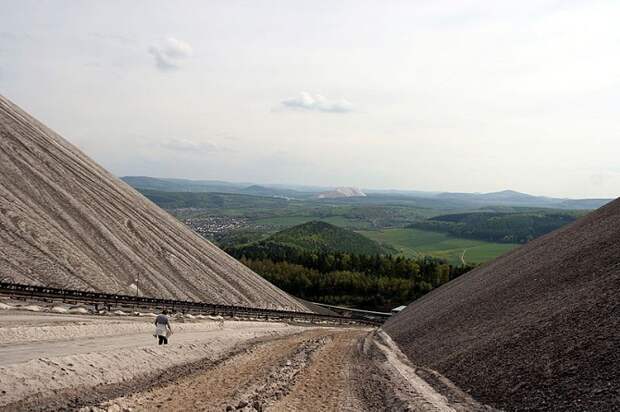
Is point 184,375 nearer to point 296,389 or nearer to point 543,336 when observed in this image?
point 296,389

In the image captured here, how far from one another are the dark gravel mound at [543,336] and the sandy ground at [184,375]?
4.41 feet

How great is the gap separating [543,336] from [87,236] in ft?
163

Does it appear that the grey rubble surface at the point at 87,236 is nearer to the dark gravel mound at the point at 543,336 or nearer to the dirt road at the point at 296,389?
the dirt road at the point at 296,389

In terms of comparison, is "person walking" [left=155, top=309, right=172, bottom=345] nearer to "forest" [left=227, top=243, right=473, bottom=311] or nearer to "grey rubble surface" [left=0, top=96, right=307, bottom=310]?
"grey rubble surface" [left=0, top=96, right=307, bottom=310]

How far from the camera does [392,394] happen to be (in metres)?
15.4

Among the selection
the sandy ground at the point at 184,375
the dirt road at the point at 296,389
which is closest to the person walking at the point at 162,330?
the sandy ground at the point at 184,375

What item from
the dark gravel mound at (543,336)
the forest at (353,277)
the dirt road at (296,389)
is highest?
the dark gravel mound at (543,336)

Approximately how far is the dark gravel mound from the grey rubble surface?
3305 centimetres

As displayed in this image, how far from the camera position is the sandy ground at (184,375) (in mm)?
13258

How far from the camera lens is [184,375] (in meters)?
17.2

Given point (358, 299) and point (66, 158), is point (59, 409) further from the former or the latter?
point (358, 299)

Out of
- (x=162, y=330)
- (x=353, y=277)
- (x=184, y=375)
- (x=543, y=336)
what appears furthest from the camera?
(x=353, y=277)

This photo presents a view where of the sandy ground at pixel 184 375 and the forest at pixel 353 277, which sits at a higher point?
the sandy ground at pixel 184 375

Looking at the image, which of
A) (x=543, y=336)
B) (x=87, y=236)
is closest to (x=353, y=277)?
(x=87, y=236)
